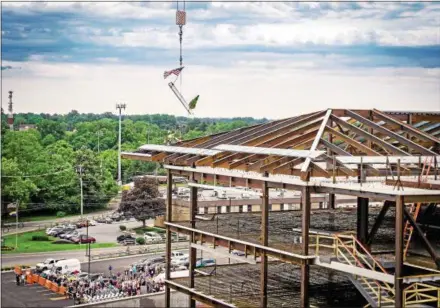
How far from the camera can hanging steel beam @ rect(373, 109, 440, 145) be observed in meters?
34.1

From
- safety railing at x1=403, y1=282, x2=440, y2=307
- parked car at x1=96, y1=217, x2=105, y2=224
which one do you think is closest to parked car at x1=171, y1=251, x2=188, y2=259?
parked car at x1=96, y1=217, x2=105, y2=224

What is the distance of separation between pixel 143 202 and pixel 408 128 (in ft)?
207

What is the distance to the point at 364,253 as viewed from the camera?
31.4 m

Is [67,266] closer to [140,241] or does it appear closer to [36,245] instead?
[36,245]

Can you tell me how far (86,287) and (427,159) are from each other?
36010mm

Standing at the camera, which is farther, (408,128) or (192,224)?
(192,224)

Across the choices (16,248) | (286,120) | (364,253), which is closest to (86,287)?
(16,248)

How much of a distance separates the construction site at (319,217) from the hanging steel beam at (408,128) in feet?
0.17

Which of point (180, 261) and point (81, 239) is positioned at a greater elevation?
point (180, 261)

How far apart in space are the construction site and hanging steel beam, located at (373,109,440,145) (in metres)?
0.05

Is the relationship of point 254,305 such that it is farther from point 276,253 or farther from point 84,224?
point 84,224

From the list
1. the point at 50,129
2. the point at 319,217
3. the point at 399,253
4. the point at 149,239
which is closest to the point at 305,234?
the point at 399,253

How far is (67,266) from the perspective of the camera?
6888 cm

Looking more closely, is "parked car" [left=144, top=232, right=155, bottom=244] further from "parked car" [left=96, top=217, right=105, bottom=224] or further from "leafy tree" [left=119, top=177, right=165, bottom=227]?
"parked car" [left=96, top=217, right=105, bottom=224]
